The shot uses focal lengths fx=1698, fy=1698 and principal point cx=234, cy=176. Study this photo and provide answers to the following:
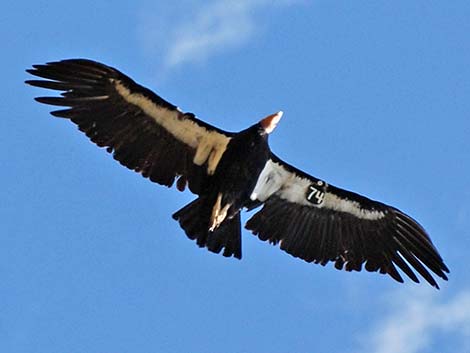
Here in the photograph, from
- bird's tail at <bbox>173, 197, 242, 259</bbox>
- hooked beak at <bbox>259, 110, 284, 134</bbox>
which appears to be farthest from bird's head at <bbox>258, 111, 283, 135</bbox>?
bird's tail at <bbox>173, 197, 242, 259</bbox>

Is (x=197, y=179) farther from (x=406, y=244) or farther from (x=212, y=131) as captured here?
(x=406, y=244)

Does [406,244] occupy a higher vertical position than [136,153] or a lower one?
higher

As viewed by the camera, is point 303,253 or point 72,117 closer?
point 72,117

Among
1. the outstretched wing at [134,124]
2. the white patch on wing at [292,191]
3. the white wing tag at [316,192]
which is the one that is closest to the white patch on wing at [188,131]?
the outstretched wing at [134,124]

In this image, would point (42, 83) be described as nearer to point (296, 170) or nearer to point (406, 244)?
point (296, 170)

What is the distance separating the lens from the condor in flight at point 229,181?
2873cm

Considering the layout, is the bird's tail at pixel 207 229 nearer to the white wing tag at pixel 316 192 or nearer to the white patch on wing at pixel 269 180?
the white patch on wing at pixel 269 180

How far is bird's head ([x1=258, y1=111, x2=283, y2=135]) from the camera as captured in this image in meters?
28.8

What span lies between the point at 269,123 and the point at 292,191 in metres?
1.95

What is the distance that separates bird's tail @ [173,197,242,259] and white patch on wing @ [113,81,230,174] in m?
0.80

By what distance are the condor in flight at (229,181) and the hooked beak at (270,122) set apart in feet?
0.08

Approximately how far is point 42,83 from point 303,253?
5.76 metres

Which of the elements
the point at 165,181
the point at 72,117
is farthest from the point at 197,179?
the point at 72,117

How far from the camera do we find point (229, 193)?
28.8 m
